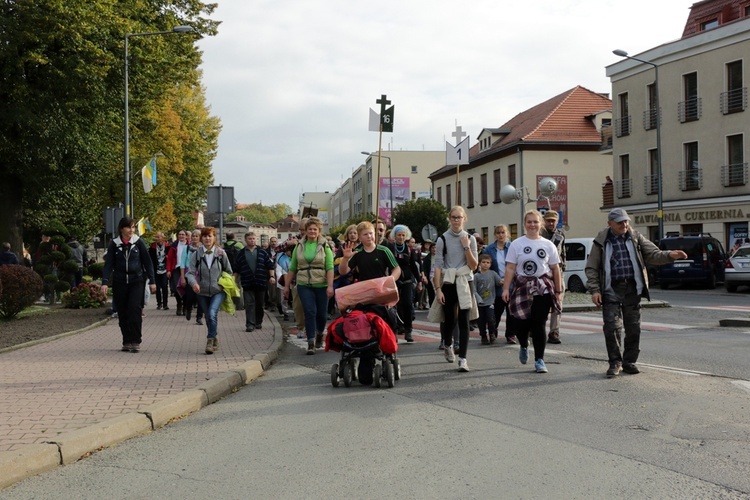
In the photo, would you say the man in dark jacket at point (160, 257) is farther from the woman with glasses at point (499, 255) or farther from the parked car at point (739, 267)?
the parked car at point (739, 267)

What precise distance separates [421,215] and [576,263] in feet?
86.7

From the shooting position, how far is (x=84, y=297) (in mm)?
19297

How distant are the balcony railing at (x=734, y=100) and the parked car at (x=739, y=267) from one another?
387 inches

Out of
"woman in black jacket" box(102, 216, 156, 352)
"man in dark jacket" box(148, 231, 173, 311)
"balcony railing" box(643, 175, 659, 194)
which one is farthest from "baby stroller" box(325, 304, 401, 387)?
"balcony railing" box(643, 175, 659, 194)

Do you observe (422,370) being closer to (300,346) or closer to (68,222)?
(300,346)

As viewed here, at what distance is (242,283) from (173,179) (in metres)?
33.4

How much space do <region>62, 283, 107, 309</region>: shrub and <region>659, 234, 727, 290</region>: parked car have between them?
18964 mm

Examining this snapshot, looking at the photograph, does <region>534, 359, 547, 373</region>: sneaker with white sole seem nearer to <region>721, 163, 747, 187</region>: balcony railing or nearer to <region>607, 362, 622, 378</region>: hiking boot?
<region>607, 362, 622, 378</region>: hiking boot

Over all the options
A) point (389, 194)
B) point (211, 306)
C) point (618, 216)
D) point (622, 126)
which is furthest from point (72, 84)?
point (389, 194)

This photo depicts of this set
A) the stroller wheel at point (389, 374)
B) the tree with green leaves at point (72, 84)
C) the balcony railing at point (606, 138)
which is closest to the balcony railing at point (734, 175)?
the balcony railing at point (606, 138)

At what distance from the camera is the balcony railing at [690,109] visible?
3400 cm

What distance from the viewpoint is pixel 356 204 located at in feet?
387

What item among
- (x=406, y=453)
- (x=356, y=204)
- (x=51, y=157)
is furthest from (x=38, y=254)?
(x=356, y=204)

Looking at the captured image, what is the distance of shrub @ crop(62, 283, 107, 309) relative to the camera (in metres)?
19.3
